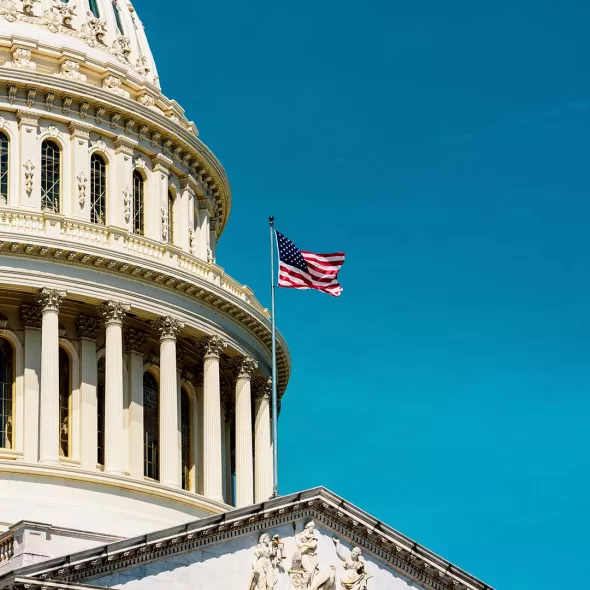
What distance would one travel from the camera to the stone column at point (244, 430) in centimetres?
7044

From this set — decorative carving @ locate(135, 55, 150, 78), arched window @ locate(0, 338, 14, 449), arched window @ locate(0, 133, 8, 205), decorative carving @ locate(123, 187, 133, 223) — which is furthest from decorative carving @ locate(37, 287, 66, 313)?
decorative carving @ locate(135, 55, 150, 78)

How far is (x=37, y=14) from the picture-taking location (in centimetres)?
7450

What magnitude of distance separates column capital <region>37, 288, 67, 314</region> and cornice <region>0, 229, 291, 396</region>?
111cm

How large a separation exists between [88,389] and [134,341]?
2855 millimetres

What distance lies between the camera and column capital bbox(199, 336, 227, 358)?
70.0 m

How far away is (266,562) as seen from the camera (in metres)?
51.2

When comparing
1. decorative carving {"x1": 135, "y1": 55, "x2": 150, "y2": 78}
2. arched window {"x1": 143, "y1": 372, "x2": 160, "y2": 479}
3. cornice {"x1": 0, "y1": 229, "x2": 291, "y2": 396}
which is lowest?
arched window {"x1": 143, "y1": 372, "x2": 160, "y2": 479}

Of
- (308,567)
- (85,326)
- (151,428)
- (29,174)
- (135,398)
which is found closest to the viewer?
(308,567)

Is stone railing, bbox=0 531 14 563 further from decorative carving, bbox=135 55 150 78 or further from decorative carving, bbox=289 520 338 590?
decorative carving, bbox=135 55 150 78

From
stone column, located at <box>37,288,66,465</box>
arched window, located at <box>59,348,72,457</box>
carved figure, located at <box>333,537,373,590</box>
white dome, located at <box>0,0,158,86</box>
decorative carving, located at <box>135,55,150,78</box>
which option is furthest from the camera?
decorative carving, located at <box>135,55,150,78</box>

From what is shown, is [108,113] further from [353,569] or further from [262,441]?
[353,569]

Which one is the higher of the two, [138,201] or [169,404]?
[138,201]

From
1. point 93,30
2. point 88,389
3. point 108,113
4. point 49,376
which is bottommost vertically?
point 49,376

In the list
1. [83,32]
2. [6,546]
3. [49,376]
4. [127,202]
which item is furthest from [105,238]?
[6,546]
